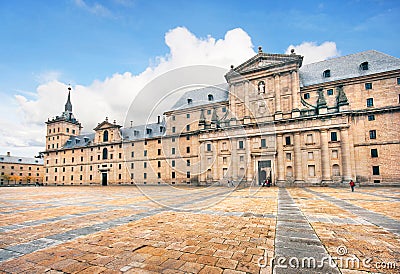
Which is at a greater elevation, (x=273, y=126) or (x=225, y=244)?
(x=273, y=126)

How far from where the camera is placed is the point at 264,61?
127 feet

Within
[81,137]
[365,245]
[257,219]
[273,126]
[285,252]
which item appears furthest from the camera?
[81,137]

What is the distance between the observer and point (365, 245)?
223 inches

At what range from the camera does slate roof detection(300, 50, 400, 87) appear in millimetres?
33906

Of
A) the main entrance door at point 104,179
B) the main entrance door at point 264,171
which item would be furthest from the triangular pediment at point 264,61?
the main entrance door at point 104,179

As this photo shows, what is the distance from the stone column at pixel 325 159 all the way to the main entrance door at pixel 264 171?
25.5 feet

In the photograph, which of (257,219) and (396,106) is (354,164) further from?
(257,219)

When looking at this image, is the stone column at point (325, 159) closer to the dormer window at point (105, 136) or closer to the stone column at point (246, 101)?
the stone column at point (246, 101)

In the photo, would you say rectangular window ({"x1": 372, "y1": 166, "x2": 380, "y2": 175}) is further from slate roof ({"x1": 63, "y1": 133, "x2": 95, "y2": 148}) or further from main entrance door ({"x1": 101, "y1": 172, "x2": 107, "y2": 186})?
slate roof ({"x1": 63, "y1": 133, "x2": 95, "y2": 148})

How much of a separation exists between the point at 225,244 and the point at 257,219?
369cm

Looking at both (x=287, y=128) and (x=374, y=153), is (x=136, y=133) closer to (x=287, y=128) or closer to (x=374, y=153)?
(x=287, y=128)

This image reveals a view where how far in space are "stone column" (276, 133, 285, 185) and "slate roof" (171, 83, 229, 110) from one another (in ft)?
48.8

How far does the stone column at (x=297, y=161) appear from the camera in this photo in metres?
33.0

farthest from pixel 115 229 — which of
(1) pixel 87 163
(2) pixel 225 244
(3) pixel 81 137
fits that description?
(3) pixel 81 137
